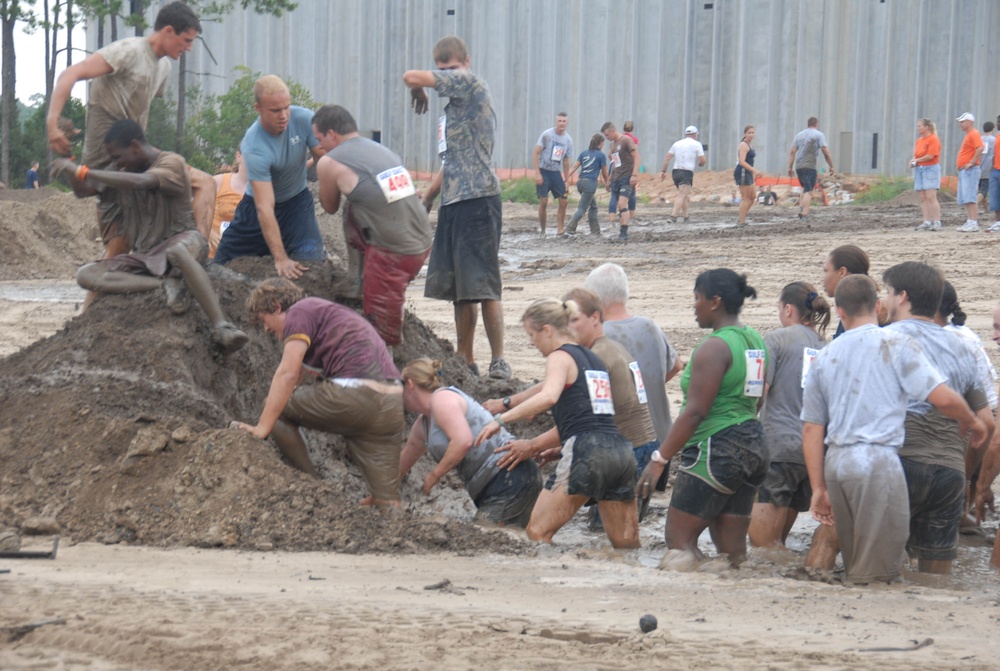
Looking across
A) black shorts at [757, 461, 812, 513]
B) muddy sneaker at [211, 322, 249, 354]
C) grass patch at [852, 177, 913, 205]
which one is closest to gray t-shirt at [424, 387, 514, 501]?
muddy sneaker at [211, 322, 249, 354]

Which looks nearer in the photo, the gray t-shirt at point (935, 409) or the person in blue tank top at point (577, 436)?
the gray t-shirt at point (935, 409)

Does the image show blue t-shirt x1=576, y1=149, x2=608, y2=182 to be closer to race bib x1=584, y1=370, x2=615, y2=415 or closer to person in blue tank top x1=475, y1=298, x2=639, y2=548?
person in blue tank top x1=475, y1=298, x2=639, y2=548

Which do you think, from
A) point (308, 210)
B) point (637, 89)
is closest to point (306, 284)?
point (308, 210)

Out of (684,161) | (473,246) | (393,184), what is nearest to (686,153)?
(684,161)

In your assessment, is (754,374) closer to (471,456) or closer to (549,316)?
(549,316)

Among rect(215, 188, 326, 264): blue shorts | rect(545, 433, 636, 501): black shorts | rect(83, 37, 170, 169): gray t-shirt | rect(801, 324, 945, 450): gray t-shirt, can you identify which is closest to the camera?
rect(801, 324, 945, 450): gray t-shirt

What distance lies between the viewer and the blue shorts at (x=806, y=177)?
21703 mm

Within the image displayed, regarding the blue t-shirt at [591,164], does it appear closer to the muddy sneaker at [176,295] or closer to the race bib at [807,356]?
the muddy sneaker at [176,295]

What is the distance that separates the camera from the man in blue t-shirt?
25.0ft

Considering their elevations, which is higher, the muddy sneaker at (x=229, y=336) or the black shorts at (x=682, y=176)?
the black shorts at (x=682, y=176)

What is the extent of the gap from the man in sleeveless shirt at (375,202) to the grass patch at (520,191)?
2023cm

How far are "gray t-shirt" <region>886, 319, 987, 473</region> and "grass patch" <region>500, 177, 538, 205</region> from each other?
2188 cm

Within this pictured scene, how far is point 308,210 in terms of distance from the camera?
8266 millimetres

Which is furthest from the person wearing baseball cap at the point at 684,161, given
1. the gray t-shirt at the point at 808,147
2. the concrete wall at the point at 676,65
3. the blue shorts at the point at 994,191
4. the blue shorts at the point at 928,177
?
the concrete wall at the point at 676,65
